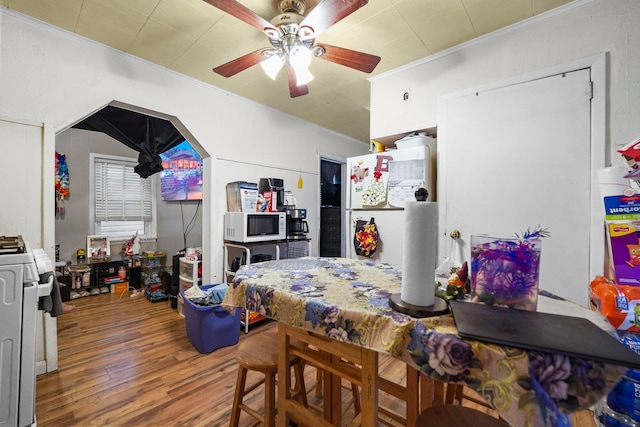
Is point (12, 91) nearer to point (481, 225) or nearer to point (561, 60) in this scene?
point (481, 225)

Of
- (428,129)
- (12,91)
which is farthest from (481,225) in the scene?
(12,91)

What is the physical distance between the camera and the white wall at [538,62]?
1.58 metres

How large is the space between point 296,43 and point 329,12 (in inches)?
18.2

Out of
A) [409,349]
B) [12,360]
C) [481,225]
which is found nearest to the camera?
[409,349]

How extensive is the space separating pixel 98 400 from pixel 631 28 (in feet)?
13.3

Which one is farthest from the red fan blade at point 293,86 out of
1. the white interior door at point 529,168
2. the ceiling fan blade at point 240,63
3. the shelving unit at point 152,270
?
the shelving unit at point 152,270

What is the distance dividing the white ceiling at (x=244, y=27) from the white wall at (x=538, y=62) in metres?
0.10

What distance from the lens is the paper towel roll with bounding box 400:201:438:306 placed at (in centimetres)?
72

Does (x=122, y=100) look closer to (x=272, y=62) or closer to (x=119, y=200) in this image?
(x=272, y=62)

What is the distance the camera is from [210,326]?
232 centimetres

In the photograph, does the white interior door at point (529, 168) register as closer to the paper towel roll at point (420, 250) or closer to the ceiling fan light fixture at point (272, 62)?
the ceiling fan light fixture at point (272, 62)

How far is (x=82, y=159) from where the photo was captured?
13.3 ft

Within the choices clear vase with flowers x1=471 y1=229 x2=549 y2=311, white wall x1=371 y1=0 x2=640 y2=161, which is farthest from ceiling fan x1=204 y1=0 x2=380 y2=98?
clear vase with flowers x1=471 y1=229 x2=549 y2=311

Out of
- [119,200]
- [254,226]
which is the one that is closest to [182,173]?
[119,200]
